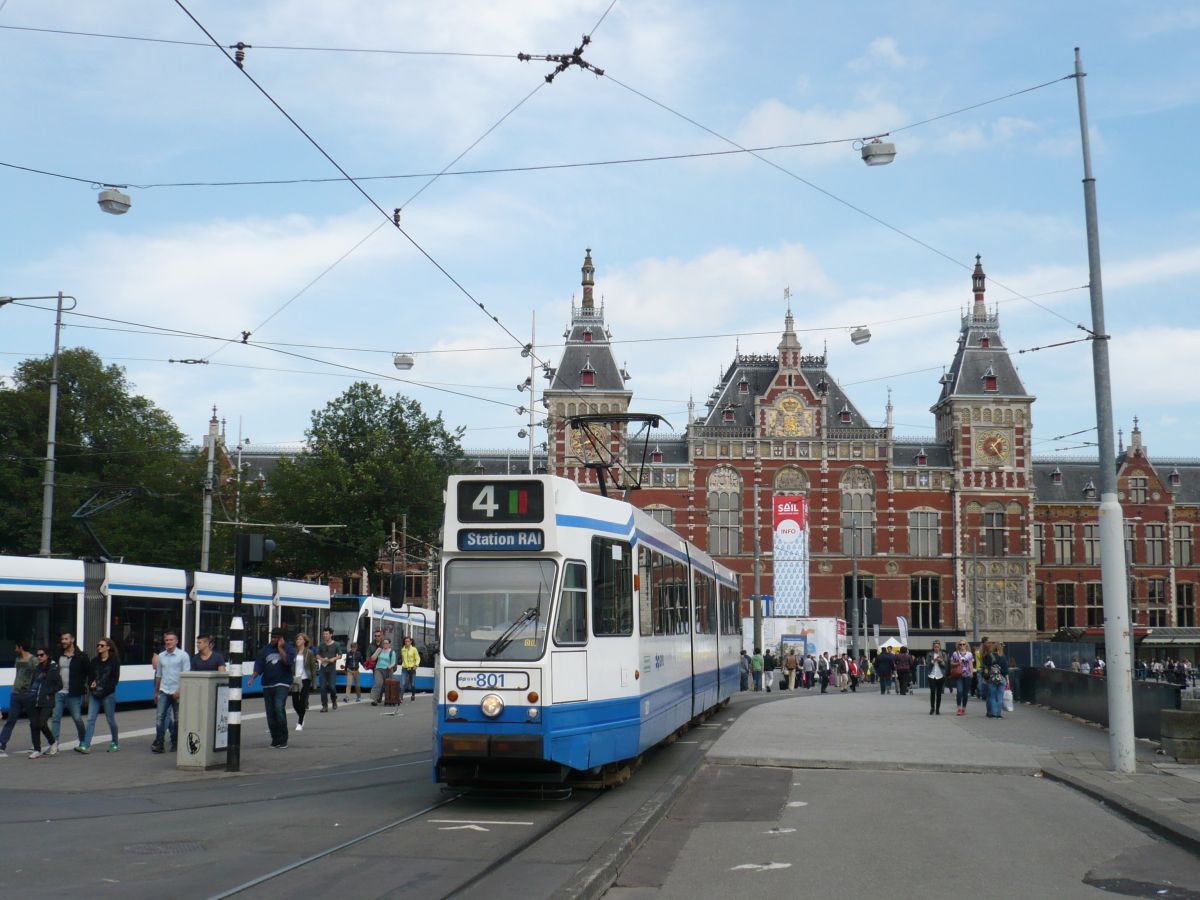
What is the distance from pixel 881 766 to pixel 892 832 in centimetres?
532

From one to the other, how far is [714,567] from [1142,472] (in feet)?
226

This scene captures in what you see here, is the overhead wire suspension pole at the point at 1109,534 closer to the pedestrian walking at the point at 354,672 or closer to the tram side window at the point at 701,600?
the tram side window at the point at 701,600

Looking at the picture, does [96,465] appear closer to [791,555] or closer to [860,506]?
[791,555]

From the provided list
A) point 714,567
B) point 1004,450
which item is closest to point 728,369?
point 1004,450

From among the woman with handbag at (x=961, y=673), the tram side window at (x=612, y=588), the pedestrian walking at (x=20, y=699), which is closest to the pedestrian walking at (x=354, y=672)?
Answer: the woman with handbag at (x=961, y=673)

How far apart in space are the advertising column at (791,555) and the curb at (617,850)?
149 ft

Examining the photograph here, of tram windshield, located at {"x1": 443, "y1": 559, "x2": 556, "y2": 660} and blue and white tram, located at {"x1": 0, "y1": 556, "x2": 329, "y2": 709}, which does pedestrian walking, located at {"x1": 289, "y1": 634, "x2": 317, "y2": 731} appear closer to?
blue and white tram, located at {"x1": 0, "y1": 556, "x2": 329, "y2": 709}

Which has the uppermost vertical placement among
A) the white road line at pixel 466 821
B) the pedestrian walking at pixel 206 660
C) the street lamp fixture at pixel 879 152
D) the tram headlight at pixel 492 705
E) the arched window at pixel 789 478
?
the arched window at pixel 789 478

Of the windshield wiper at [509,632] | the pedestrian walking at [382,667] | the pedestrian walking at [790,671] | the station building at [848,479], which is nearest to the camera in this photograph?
the windshield wiper at [509,632]

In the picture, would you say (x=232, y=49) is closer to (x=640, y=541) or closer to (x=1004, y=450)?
(x=640, y=541)

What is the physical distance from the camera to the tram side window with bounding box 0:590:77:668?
21906mm

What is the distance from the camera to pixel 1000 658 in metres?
26.5

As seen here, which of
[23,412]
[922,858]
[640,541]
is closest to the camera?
[922,858]

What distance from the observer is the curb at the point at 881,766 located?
611 inches
